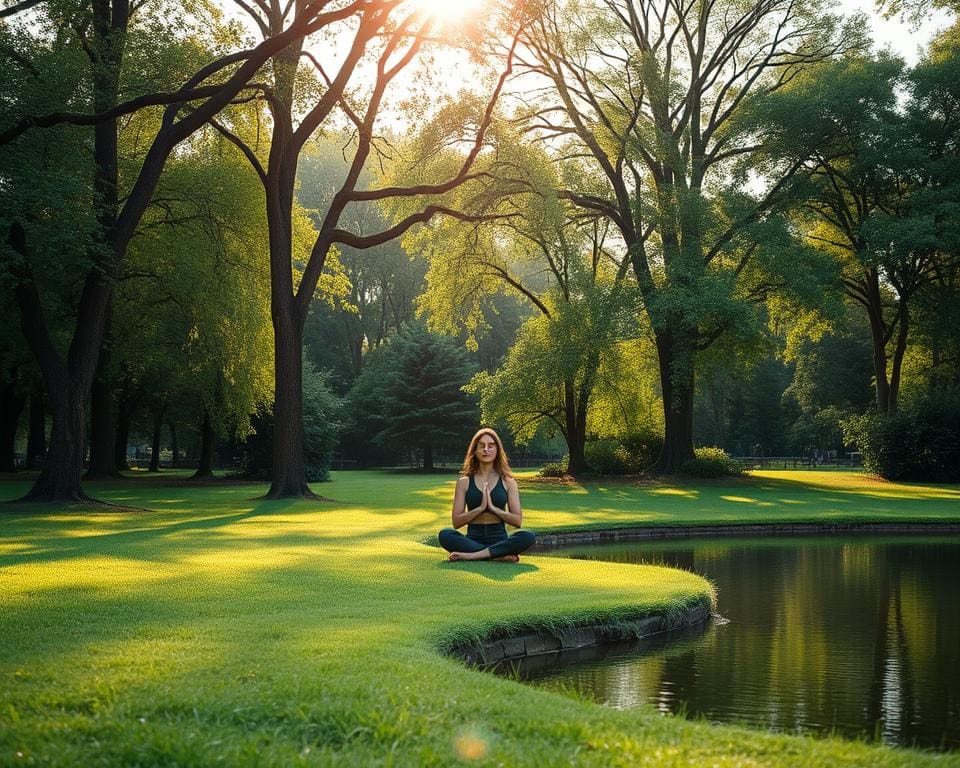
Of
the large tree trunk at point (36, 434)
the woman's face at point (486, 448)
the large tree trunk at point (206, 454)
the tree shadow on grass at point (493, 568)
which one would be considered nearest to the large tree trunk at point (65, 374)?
the tree shadow on grass at point (493, 568)

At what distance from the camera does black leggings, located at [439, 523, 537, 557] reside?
40.7 ft

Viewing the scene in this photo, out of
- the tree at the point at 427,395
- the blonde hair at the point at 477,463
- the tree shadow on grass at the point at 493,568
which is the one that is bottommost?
the tree shadow on grass at the point at 493,568

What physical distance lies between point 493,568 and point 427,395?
4290cm

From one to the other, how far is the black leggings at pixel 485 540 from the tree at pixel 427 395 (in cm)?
4172

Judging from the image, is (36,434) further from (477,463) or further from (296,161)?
(477,463)

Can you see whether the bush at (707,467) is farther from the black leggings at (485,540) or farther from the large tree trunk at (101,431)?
the black leggings at (485,540)

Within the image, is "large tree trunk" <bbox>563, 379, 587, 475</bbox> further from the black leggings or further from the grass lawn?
the black leggings

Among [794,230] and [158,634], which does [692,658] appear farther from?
[794,230]

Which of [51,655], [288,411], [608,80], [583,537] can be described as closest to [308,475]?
[288,411]

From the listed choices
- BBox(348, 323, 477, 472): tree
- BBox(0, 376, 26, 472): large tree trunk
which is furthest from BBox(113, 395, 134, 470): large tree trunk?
BBox(348, 323, 477, 472): tree

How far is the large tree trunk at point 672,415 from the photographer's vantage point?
1455 inches

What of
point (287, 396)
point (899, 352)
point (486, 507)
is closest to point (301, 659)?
point (486, 507)

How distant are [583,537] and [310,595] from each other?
1085 cm

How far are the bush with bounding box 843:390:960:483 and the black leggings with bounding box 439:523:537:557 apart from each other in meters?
30.1
